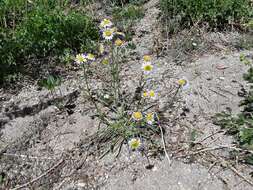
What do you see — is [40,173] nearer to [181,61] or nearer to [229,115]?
[229,115]

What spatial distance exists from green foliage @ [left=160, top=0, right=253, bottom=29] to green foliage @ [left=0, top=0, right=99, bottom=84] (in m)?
0.98

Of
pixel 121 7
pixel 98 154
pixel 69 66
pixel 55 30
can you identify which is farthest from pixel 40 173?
pixel 121 7

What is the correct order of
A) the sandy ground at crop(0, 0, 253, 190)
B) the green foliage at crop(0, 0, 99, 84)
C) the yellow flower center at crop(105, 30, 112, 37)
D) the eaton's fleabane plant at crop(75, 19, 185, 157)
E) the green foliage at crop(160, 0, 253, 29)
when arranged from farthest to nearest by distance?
the green foliage at crop(160, 0, 253, 29) → the green foliage at crop(0, 0, 99, 84) → the yellow flower center at crop(105, 30, 112, 37) → the eaton's fleabane plant at crop(75, 19, 185, 157) → the sandy ground at crop(0, 0, 253, 190)

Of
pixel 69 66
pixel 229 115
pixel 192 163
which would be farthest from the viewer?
pixel 69 66

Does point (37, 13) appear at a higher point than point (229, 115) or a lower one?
higher

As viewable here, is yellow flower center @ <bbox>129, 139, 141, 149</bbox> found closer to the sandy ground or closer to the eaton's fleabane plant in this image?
the eaton's fleabane plant

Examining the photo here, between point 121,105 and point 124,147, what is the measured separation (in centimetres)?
42

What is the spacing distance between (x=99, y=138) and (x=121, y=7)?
222cm

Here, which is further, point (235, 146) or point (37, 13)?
point (37, 13)

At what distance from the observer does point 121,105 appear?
2.74 m

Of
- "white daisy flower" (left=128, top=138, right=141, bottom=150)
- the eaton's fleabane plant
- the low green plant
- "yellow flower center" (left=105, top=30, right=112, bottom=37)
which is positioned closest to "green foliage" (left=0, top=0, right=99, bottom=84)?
the eaton's fleabane plant

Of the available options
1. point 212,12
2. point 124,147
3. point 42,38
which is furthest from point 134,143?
point 212,12

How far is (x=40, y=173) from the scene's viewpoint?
2.33 meters

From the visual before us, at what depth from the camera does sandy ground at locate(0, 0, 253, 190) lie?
7.36ft
